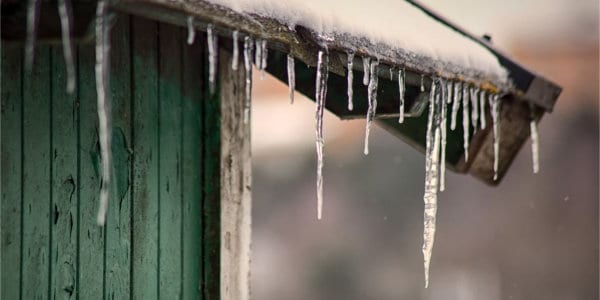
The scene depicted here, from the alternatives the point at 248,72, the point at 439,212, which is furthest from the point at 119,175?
the point at 439,212

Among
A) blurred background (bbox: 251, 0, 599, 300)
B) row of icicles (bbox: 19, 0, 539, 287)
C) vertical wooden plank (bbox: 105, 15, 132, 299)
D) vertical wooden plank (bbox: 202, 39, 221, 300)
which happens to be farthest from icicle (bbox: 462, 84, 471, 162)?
blurred background (bbox: 251, 0, 599, 300)

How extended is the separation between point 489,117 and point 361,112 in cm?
106

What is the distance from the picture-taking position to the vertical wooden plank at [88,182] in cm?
352

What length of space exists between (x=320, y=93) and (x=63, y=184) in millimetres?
1037

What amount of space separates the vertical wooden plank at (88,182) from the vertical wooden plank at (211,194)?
2.29 feet

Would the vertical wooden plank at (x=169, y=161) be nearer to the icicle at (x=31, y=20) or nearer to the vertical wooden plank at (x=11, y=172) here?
the vertical wooden plank at (x=11, y=172)

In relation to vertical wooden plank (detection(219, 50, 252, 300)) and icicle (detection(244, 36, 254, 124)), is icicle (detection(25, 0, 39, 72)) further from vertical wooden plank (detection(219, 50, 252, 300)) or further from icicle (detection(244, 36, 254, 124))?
vertical wooden plank (detection(219, 50, 252, 300))

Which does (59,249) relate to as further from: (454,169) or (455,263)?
(455,263)

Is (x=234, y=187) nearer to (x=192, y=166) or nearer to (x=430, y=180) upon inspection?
(x=192, y=166)

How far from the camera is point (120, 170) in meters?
3.73

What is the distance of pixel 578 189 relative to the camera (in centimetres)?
1988

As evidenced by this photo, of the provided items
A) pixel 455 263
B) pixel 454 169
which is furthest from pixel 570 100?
pixel 454 169

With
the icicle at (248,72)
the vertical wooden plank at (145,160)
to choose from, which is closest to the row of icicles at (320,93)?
the icicle at (248,72)

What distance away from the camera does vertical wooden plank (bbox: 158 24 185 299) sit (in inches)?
156
